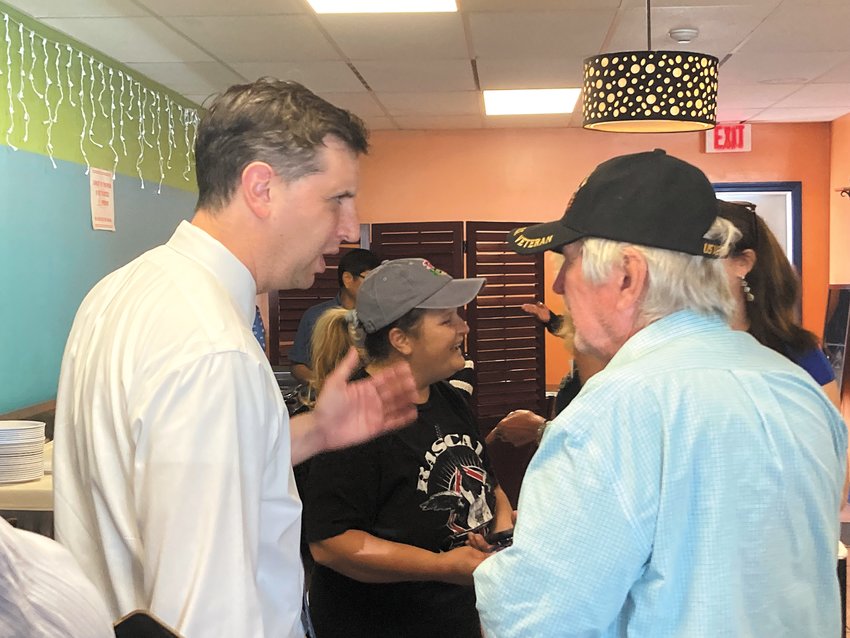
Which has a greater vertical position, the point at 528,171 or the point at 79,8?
the point at 79,8

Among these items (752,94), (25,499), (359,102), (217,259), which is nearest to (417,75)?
(359,102)

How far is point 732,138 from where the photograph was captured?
6859 mm

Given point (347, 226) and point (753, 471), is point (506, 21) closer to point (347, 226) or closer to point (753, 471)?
point (347, 226)

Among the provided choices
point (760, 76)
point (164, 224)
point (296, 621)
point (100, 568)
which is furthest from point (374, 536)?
point (760, 76)

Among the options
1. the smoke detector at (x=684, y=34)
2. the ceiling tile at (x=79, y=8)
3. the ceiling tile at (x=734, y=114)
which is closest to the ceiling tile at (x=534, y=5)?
the smoke detector at (x=684, y=34)

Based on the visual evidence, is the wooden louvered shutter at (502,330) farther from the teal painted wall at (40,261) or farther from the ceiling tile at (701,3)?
the ceiling tile at (701,3)

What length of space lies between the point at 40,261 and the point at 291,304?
2628 millimetres

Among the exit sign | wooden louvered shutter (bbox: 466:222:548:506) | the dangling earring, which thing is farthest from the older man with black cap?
the exit sign

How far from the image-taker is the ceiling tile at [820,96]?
546cm

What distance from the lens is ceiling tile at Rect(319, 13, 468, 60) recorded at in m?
3.87

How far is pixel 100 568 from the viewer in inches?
48.8

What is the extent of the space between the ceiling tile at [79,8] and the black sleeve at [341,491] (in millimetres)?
2567

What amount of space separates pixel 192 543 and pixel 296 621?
10.9 inches

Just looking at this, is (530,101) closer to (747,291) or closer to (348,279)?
(348,279)
